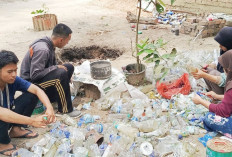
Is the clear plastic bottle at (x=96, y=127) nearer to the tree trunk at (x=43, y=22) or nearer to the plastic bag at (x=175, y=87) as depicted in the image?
the plastic bag at (x=175, y=87)

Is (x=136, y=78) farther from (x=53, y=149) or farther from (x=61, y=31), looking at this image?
(x=53, y=149)

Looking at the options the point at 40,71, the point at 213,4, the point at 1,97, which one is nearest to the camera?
the point at 1,97

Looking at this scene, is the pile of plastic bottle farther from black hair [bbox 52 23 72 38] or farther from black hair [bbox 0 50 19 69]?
black hair [bbox 52 23 72 38]

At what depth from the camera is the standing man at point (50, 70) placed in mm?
3742

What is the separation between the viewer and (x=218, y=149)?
262 centimetres

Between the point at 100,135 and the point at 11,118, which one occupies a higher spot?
the point at 11,118

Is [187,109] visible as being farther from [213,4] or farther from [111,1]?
[111,1]

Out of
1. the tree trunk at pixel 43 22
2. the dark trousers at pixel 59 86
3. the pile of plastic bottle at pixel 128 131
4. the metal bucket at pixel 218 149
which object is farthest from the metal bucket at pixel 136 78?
the tree trunk at pixel 43 22

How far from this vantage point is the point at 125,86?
443cm

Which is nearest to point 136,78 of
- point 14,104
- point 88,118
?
point 88,118

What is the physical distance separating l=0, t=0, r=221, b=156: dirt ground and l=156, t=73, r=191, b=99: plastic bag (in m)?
1.09

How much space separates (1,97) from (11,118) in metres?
0.46

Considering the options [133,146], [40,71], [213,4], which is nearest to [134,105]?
[133,146]

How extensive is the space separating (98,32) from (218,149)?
645cm
